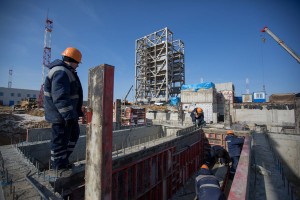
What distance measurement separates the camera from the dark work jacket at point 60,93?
Result: 272 centimetres

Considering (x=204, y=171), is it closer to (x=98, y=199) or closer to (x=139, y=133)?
(x=98, y=199)

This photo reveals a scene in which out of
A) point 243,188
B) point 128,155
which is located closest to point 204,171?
point 243,188

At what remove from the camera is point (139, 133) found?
12.2 metres

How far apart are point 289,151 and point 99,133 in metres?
13.3

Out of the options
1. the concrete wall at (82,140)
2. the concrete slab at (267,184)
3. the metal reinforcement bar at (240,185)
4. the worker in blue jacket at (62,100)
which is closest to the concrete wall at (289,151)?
the concrete slab at (267,184)

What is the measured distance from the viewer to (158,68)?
42062 millimetres

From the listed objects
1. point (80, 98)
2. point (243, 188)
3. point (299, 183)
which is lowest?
point (299, 183)

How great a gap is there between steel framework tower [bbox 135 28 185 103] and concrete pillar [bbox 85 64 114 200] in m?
A: 38.3

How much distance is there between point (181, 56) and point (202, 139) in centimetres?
3551

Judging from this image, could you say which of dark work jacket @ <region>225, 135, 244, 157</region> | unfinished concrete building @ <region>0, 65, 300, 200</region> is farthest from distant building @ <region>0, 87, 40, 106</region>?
dark work jacket @ <region>225, 135, 244, 157</region>

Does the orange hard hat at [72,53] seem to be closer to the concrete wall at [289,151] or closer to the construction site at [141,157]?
the construction site at [141,157]

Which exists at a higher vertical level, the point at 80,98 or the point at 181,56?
the point at 181,56

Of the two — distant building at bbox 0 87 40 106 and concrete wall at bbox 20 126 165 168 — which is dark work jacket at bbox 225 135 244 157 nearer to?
concrete wall at bbox 20 126 165 168

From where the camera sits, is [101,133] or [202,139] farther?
[202,139]
